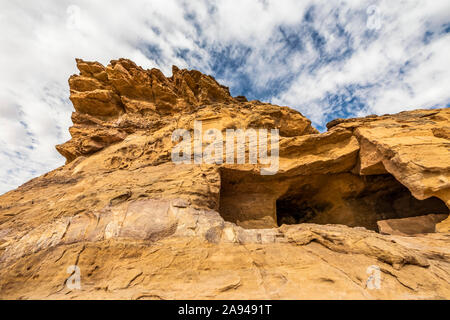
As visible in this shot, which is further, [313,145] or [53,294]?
[313,145]

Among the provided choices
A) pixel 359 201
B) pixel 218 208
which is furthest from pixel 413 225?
pixel 218 208

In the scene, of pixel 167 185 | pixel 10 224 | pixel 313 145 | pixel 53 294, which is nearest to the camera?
pixel 53 294

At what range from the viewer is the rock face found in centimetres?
344

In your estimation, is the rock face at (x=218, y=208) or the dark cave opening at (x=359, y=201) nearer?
the rock face at (x=218, y=208)

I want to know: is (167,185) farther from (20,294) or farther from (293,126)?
(293,126)

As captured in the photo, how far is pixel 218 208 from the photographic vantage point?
747 centimetres

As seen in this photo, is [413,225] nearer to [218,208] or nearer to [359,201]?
[359,201]

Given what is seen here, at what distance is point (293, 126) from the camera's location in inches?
390

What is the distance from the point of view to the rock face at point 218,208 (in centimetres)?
344

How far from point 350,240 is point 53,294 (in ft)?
21.7

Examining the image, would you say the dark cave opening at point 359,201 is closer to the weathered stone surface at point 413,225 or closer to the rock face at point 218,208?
the rock face at point 218,208

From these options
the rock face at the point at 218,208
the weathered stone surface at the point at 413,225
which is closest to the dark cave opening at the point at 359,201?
the rock face at the point at 218,208
